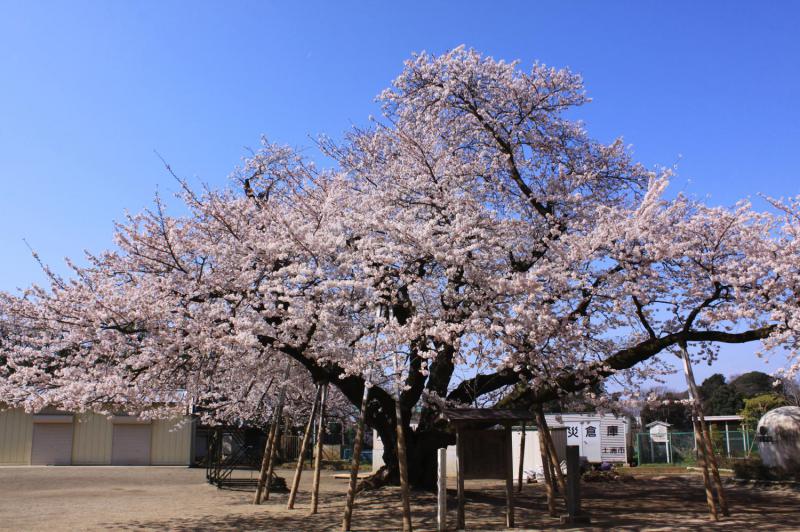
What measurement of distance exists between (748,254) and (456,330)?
5.71 meters

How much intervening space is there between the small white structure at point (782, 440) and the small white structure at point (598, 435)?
945cm

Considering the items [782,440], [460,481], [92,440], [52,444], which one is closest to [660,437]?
[782,440]

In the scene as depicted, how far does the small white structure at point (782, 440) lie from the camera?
1989cm

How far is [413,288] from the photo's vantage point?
12797 mm

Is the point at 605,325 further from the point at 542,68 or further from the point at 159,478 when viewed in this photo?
the point at 159,478

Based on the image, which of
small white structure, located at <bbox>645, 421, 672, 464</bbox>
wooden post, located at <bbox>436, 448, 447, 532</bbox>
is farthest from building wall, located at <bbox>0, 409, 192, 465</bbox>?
wooden post, located at <bbox>436, 448, 447, 532</bbox>

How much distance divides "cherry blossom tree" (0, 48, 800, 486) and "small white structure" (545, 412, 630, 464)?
57.4 feet

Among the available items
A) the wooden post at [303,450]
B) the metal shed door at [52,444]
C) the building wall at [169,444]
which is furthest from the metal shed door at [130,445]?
the wooden post at [303,450]

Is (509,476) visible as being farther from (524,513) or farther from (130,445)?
(130,445)

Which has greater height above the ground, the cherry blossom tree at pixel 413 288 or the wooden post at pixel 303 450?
the cherry blossom tree at pixel 413 288

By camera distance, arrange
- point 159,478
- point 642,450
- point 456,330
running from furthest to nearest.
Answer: point 642,450
point 159,478
point 456,330

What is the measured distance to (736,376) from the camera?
72.9m

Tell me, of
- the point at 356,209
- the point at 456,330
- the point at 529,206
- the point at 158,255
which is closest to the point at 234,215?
the point at 158,255

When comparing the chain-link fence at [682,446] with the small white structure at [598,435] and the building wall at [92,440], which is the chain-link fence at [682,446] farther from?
the building wall at [92,440]
